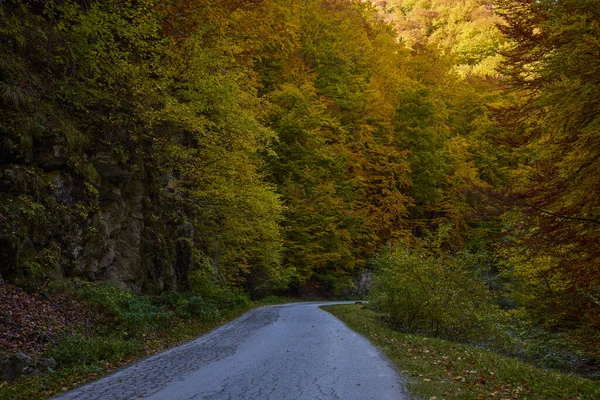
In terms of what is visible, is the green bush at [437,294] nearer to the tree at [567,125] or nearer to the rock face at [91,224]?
the tree at [567,125]

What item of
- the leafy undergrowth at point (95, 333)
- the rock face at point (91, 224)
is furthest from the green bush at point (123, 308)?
the rock face at point (91, 224)

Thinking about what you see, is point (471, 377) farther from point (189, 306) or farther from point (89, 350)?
point (189, 306)

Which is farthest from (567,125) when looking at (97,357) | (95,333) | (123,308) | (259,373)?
(123,308)

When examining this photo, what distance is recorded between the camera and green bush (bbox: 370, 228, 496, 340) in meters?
11.8

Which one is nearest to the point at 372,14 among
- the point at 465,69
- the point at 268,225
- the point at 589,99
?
the point at 465,69

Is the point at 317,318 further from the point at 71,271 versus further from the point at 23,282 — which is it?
the point at 23,282

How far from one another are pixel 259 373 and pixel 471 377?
11.3 feet

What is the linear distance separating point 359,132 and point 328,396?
92.7 feet

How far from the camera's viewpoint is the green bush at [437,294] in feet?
38.8

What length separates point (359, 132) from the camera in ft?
107

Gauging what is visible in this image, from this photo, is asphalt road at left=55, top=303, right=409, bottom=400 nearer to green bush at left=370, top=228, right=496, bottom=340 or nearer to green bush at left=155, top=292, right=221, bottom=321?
green bush at left=155, top=292, right=221, bottom=321

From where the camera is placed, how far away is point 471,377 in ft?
22.7

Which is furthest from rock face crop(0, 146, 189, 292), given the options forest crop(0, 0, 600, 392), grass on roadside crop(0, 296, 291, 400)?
grass on roadside crop(0, 296, 291, 400)

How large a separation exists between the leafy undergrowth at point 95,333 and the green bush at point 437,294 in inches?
231
